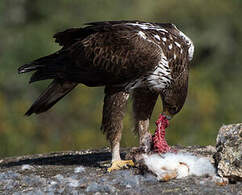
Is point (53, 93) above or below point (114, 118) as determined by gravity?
above

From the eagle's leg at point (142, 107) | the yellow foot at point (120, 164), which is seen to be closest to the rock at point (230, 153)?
the yellow foot at point (120, 164)

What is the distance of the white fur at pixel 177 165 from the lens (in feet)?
25.0

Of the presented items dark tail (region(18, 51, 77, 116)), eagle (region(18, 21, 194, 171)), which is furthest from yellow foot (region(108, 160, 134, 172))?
dark tail (region(18, 51, 77, 116))

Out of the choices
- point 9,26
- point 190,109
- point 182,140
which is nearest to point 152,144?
point 182,140

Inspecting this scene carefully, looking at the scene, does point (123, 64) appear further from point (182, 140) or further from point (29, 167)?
point (182, 140)

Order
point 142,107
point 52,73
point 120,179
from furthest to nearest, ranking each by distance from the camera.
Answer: point 142,107, point 52,73, point 120,179

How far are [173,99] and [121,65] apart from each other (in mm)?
806

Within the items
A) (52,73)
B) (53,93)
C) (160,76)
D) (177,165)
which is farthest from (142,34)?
(177,165)

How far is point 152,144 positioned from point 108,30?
1552 mm

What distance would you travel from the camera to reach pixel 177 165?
771cm

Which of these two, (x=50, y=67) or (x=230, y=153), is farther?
(x=50, y=67)

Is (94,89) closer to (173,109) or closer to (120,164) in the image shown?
(173,109)

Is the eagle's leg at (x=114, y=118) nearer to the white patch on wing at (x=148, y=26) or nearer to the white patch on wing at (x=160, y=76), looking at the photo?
the white patch on wing at (x=160, y=76)

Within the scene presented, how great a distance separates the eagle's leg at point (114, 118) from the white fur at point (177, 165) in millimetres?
519
